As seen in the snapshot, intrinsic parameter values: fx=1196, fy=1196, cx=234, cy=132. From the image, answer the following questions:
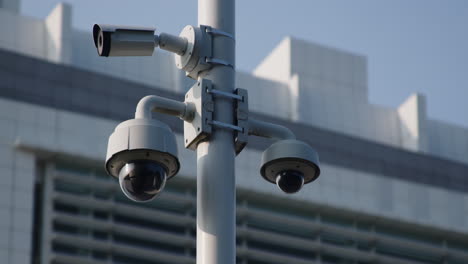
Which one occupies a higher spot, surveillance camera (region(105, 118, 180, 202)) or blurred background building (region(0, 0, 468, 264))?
blurred background building (region(0, 0, 468, 264))

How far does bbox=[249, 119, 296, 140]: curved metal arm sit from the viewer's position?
938cm

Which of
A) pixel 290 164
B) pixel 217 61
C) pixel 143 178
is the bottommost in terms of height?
pixel 143 178

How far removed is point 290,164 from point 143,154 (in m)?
1.43

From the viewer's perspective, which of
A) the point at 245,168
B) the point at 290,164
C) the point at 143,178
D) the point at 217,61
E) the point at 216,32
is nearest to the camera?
the point at 143,178

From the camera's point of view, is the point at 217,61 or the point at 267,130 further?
the point at 267,130

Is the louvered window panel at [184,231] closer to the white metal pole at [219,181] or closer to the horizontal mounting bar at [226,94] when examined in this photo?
the white metal pole at [219,181]

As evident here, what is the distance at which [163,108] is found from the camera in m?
9.09

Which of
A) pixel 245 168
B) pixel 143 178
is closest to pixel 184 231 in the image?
pixel 245 168

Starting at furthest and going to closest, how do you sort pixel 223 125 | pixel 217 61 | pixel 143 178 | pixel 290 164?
pixel 290 164
pixel 217 61
pixel 223 125
pixel 143 178

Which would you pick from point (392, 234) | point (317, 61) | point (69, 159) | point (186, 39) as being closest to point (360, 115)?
point (317, 61)

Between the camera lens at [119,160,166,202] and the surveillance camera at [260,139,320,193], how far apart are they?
1.16m

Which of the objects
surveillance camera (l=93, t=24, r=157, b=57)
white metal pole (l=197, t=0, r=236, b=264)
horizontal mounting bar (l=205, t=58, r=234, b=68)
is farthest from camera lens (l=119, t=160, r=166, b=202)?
horizontal mounting bar (l=205, t=58, r=234, b=68)

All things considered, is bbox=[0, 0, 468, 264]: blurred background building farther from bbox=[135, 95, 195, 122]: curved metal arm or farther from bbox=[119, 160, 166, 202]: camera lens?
bbox=[119, 160, 166, 202]: camera lens

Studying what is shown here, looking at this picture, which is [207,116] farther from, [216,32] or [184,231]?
[184,231]
